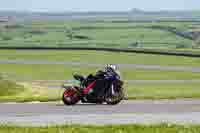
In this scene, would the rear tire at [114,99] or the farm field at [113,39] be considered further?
the farm field at [113,39]

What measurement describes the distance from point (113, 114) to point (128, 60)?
175ft

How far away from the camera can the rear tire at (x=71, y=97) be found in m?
22.4

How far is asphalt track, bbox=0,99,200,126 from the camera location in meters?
17.2

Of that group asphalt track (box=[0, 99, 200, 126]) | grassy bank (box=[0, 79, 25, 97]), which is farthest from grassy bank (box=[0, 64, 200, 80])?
asphalt track (box=[0, 99, 200, 126])

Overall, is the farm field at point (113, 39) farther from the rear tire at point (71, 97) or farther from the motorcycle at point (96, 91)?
the rear tire at point (71, 97)

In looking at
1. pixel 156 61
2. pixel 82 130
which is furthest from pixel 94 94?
pixel 156 61

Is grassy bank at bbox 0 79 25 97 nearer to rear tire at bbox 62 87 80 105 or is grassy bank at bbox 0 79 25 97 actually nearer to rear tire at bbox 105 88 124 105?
rear tire at bbox 62 87 80 105

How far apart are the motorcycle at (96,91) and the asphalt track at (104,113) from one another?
0.43 metres

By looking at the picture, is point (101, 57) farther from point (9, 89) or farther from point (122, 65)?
point (9, 89)

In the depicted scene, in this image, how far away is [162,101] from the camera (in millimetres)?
21906

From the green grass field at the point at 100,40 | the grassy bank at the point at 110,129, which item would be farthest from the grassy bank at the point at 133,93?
the green grass field at the point at 100,40

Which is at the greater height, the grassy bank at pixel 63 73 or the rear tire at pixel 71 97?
the rear tire at pixel 71 97

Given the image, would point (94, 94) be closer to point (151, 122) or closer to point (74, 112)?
point (74, 112)

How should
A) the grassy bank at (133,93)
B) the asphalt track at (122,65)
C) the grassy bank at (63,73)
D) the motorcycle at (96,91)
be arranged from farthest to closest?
the asphalt track at (122,65) < the grassy bank at (63,73) < the grassy bank at (133,93) < the motorcycle at (96,91)
